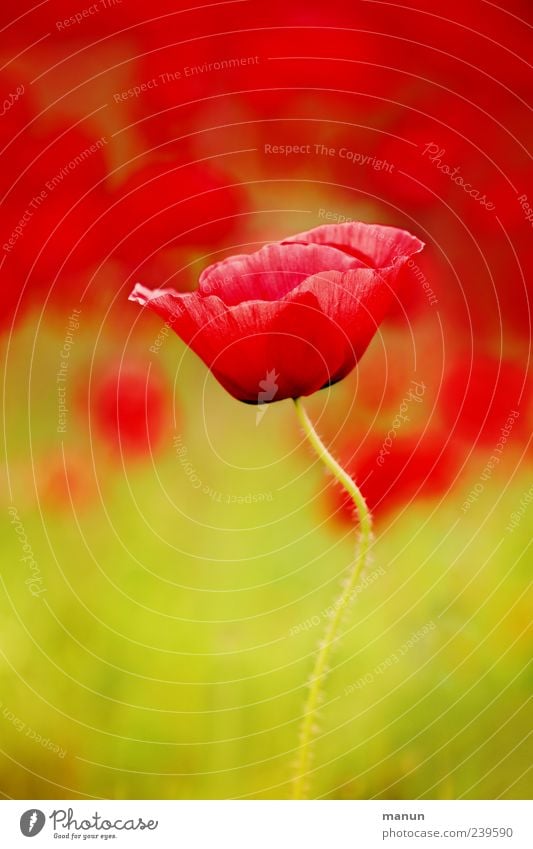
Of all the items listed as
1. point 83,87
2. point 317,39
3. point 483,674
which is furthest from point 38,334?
point 483,674

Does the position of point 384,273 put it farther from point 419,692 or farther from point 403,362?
point 419,692

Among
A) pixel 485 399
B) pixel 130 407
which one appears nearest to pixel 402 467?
pixel 485 399

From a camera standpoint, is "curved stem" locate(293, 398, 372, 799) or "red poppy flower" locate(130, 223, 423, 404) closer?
"red poppy flower" locate(130, 223, 423, 404)

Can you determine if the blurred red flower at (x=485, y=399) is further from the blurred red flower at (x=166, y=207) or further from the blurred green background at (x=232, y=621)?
the blurred red flower at (x=166, y=207)

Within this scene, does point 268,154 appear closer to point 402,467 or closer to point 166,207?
point 166,207

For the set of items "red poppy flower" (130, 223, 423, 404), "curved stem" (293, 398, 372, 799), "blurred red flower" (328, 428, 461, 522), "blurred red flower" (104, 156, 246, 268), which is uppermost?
"blurred red flower" (104, 156, 246, 268)

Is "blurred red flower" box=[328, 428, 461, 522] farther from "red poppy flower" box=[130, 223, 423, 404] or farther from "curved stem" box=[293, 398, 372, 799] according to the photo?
"red poppy flower" box=[130, 223, 423, 404]

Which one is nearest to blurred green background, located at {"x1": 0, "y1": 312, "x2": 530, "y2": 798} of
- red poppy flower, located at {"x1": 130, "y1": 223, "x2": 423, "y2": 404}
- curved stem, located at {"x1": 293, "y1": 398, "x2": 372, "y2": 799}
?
curved stem, located at {"x1": 293, "y1": 398, "x2": 372, "y2": 799}
